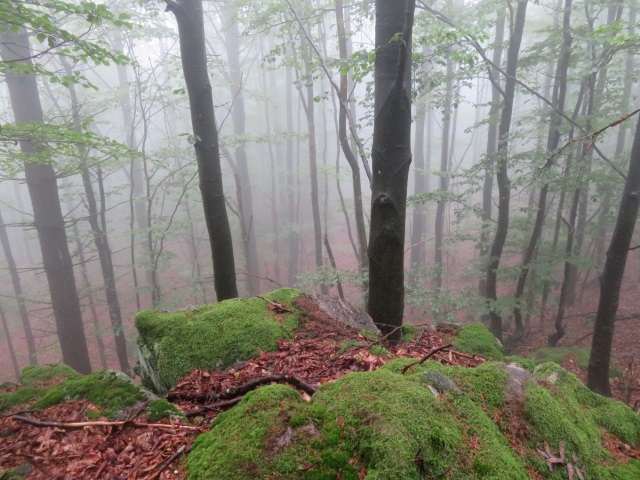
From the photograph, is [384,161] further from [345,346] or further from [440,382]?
[440,382]

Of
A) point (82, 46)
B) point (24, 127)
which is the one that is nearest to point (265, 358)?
point (82, 46)

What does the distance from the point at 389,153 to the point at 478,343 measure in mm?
2658

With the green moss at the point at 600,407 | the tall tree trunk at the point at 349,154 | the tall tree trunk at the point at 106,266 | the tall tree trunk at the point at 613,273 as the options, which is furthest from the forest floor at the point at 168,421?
the tall tree trunk at the point at 106,266

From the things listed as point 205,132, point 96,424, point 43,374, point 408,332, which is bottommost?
point 43,374

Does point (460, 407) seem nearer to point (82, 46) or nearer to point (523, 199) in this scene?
point (82, 46)

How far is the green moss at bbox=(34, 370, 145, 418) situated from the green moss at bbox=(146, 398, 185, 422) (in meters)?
0.23

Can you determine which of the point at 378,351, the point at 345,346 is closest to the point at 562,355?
the point at 378,351

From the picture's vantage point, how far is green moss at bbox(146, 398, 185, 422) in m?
2.12

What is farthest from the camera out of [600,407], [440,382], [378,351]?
[378,351]

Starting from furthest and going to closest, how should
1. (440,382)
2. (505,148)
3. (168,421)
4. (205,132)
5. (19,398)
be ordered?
(505,148), (205,132), (19,398), (168,421), (440,382)

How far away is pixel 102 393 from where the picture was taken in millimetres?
2463

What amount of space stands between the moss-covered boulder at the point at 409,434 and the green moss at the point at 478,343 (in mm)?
1862

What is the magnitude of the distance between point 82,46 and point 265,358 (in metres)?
4.72

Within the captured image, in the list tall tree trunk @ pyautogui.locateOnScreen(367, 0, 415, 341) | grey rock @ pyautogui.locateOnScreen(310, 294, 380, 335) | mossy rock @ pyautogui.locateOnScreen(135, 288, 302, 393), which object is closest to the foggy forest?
tall tree trunk @ pyautogui.locateOnScreen(367, 0, 415, 341)
